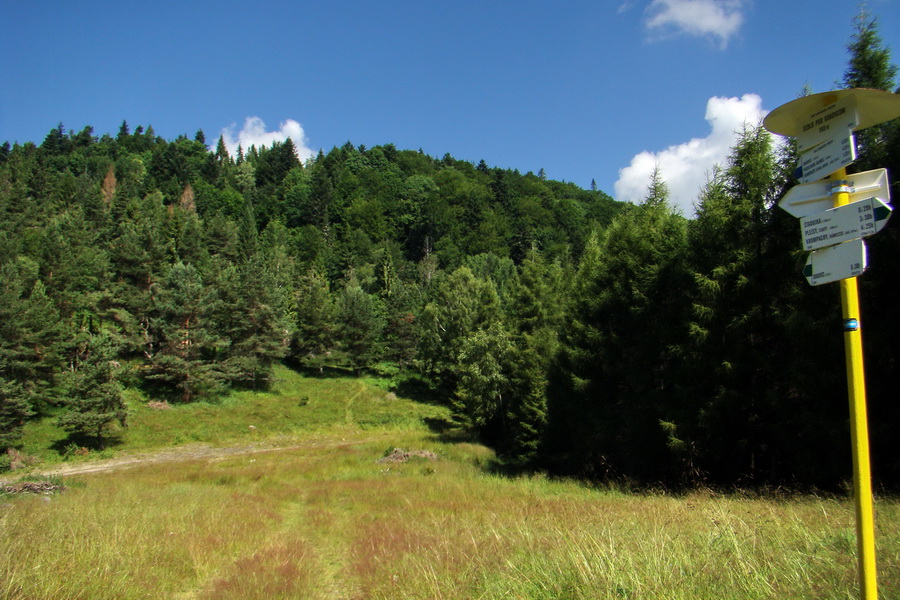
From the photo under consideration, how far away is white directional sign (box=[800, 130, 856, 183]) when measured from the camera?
2984 millimetres

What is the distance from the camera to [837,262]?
3021mm

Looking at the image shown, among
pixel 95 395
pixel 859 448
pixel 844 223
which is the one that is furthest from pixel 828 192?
pixel 95 395

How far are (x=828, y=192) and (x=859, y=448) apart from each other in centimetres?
165

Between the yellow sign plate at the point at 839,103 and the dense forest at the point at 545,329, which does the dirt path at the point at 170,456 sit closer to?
the dense forest at the point at 545,329

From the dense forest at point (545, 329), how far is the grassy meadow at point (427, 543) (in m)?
3.31

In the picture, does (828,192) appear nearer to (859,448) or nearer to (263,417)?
(859,448)

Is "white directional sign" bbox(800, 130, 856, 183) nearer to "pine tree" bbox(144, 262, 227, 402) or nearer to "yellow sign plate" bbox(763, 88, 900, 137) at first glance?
"yellow sign plate" bbox(763, 88, 900, 137)

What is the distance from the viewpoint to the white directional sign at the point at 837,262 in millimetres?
2881

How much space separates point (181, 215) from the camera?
76188 mm

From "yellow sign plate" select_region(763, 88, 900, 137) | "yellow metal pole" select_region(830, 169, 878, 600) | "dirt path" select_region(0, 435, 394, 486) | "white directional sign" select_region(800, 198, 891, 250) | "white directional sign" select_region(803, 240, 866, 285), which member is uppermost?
"yellow sign plate" select_region(763, 88, 900, 137)

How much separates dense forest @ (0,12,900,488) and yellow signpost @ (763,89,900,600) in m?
8.90

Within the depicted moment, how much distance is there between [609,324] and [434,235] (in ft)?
334

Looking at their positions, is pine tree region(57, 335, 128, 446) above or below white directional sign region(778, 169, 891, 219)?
below

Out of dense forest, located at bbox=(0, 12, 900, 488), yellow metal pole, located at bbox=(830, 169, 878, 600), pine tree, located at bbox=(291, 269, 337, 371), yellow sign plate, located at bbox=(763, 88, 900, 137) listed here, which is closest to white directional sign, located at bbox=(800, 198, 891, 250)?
yellow metal pole, located at bbox=(830, 169, 878, 600)
